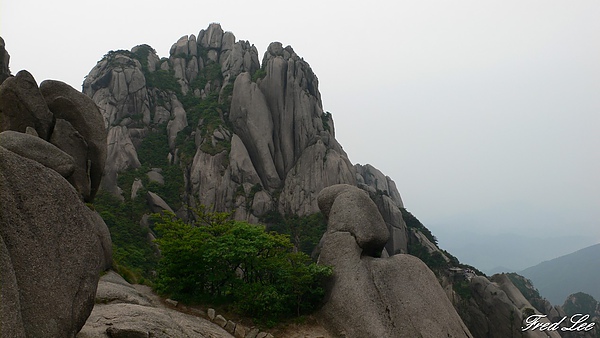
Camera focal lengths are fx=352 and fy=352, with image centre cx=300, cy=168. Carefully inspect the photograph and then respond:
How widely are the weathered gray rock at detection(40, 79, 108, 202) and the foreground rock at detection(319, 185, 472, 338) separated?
38.1ft

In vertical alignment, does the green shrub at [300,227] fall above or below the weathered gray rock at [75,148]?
below

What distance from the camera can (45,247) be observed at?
226 inches

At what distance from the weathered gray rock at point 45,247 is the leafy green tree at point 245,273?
23.8ft

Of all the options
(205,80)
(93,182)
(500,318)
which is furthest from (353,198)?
(205,80)

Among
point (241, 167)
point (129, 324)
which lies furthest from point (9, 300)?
point (241, 167)

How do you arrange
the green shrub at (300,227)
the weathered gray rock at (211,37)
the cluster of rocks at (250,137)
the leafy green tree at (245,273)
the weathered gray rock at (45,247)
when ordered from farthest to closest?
1. the weathered gray rock at (211,37)
2. the cluster of rocks at (250,137)
3. the green shrub at (300,227)
4. the leafy green tree at (245,273)
5. the weathered gray rock at (45,247)

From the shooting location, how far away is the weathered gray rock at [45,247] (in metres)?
5.25

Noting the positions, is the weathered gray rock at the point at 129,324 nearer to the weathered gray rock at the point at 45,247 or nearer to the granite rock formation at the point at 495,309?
the weathered gray rock at the point at 45,247

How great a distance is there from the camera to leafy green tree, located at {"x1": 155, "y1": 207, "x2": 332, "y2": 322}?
13562mm

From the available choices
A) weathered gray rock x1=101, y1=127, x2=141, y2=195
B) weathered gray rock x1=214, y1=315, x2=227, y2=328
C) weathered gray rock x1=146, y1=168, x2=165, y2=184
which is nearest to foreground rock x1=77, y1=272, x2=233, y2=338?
weathered gray rock x1=214, y1=315, x2=227, y2=328

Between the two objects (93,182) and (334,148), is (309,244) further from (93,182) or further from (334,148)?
(93,182)

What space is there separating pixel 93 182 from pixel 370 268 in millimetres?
13641

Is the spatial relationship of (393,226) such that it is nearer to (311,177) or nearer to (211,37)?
(311,177)

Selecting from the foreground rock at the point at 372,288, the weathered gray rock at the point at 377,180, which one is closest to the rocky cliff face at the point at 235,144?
the weathered gray rock at the point at 377,180
